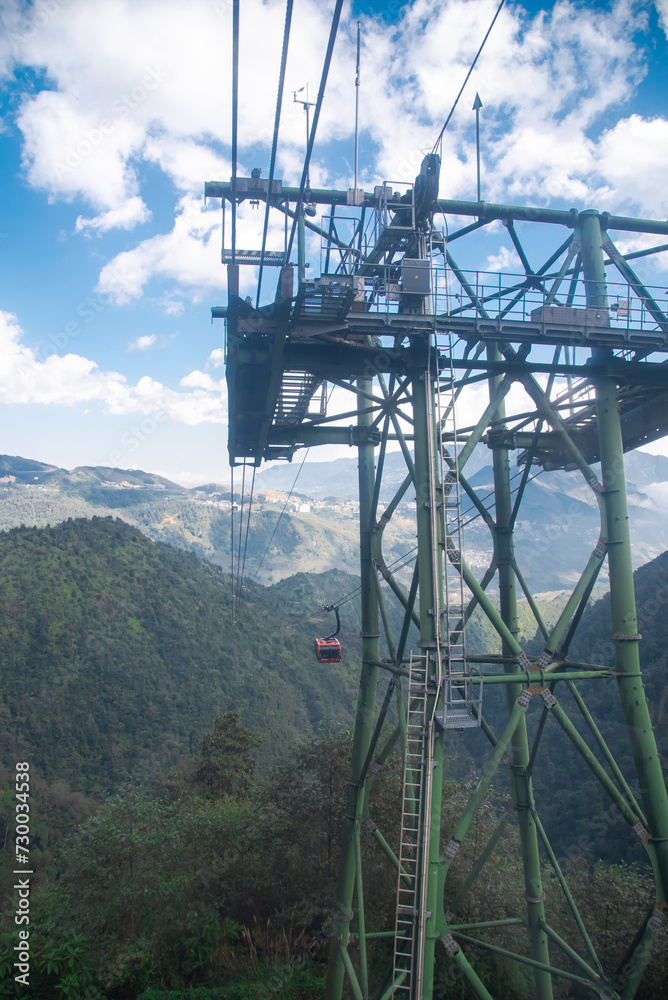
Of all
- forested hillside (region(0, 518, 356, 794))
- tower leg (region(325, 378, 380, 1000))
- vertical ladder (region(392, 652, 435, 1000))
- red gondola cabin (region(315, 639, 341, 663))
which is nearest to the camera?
vertical ladder (region(392, 652, 435, 1000))

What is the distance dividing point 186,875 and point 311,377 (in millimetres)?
15727

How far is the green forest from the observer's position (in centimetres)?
1439

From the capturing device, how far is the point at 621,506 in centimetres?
935

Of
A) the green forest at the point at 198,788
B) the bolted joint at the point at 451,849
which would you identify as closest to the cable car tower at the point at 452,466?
the bolted joint at the point at 451,849

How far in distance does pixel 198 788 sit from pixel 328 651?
88.6ft

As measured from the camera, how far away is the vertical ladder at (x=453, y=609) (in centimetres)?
799

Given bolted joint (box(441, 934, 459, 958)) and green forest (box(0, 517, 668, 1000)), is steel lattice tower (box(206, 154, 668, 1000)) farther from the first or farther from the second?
green forest (box(0, 517, 668, 1000))

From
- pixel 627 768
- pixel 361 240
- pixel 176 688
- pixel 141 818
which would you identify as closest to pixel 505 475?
pixel 361 240

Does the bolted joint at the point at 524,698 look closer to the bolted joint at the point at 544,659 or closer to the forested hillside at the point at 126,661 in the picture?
the bolted joint at the point at 544,659

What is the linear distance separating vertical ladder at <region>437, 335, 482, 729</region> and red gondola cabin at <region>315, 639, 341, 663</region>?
8281 mm

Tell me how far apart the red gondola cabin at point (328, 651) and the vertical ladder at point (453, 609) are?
8281 millimetres

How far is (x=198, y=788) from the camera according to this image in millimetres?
38250

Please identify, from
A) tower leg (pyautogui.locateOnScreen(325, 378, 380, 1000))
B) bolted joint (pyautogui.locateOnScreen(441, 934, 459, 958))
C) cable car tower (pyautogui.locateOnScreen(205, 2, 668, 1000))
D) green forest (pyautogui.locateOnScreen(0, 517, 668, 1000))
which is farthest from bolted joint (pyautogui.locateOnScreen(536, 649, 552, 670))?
green forest (pyautogui.locateOnScreen(0, 517, 668, 1000))

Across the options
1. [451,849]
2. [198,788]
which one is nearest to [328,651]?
[451,849]
